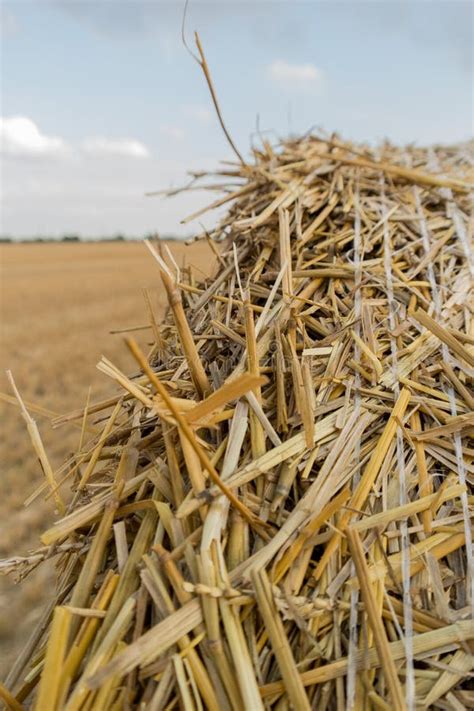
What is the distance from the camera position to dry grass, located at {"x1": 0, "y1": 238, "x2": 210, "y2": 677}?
4086 millimetres

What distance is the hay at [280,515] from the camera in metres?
1.15

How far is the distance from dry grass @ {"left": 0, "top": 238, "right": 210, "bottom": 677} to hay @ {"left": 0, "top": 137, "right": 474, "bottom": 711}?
0.83m

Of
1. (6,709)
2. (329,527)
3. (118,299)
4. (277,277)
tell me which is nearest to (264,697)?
(329,527)

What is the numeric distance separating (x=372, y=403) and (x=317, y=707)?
0.68m

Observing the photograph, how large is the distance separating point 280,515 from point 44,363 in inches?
334

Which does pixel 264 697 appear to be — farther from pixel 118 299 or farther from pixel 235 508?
pixel 118 299

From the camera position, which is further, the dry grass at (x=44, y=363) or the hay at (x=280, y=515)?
the dry grass at (x=44, y=363)

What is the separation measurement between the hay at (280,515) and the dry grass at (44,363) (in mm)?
833

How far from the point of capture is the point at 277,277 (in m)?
1.81

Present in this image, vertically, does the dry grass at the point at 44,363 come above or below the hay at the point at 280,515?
below

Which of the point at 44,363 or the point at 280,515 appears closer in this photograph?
the point at 280,515

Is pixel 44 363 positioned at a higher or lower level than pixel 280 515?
lower

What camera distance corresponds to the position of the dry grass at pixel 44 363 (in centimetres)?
409

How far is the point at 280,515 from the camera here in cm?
129
